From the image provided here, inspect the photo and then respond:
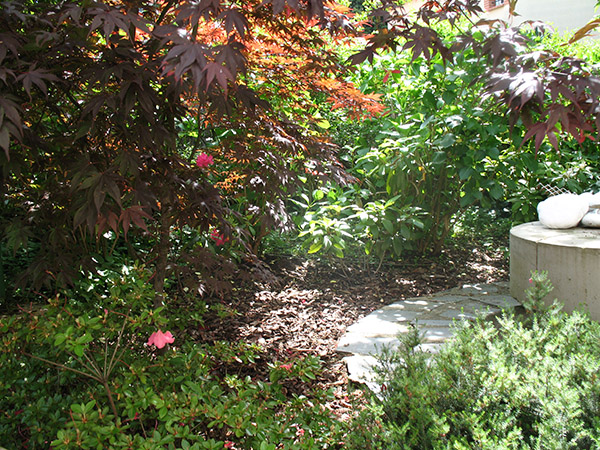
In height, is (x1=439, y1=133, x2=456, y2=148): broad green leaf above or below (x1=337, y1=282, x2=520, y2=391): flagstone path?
above

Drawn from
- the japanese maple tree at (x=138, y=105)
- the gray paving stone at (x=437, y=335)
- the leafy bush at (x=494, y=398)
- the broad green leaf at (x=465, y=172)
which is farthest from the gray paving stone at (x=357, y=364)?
the broad green leaf at (x=465, y=172)

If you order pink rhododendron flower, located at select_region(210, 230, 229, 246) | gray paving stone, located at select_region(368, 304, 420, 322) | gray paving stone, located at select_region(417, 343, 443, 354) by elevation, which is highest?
pink rhododendron flower, located at select_region(210, 230, 229, 246)

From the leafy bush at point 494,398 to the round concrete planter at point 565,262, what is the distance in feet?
4.26

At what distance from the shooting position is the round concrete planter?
304 centimetres

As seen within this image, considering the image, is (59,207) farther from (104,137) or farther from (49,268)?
(104,137)

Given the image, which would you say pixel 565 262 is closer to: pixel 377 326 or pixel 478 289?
pixel 478 289

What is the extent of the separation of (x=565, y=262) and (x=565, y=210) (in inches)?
23.4

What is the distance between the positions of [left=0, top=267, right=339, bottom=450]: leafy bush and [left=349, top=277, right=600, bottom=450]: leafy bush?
0.27 m

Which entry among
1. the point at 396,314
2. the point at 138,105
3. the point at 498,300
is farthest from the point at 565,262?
the point at 138,105

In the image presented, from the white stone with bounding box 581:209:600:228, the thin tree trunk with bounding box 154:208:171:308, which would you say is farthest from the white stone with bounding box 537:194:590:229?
the thin tree trunk with bounding box 154:208:171:308

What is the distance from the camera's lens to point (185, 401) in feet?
5.34

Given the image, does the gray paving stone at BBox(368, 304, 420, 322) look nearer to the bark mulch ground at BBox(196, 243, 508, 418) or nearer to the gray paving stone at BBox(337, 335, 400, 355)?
the bark mulch ground at BBox(196, 243, 508, 418)

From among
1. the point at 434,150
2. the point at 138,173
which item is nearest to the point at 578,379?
the point at 138,173

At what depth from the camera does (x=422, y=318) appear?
347 cm
